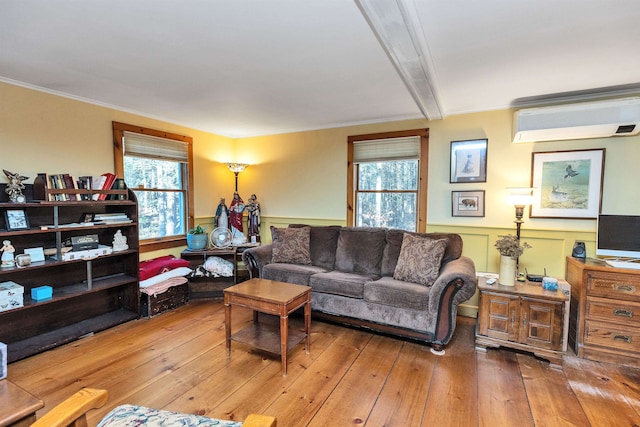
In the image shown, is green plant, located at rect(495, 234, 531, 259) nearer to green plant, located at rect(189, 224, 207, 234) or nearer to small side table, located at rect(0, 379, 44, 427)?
small side table, located at rect(0, 379, 44, 427)

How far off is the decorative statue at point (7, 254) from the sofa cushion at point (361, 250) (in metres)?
3.00

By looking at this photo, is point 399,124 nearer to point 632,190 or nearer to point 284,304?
point 632,190

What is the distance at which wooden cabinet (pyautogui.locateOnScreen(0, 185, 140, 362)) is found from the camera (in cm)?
259

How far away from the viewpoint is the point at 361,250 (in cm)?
357

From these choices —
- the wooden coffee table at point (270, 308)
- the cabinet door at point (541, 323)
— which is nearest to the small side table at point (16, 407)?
the wooden coffee table at point (270, 308)

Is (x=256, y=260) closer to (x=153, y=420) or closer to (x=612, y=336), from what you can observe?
(x=153, y=420)

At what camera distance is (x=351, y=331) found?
121 inches

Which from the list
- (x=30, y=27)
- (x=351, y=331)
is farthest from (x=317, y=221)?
(x=30, y=27)

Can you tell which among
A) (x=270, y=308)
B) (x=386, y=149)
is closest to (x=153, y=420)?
(x=270, y=308)

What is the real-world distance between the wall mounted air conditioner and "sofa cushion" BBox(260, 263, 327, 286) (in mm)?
2548

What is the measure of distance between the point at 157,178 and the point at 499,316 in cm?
418

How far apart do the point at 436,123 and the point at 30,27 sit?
143 inches

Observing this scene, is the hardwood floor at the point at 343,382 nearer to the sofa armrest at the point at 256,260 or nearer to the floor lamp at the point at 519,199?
the sofa armrest at the point at 256,260

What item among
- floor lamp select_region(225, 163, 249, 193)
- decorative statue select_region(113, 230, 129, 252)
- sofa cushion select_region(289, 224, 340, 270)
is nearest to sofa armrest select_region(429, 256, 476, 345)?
sofa cushion select_region(289, 224, 340, 270)
